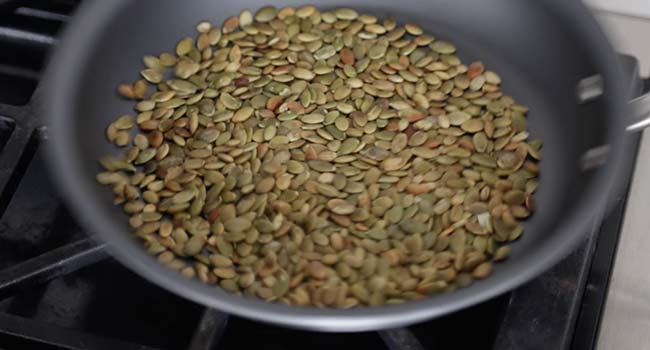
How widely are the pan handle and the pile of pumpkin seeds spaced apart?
9cm

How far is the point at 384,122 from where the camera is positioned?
2.40 ft

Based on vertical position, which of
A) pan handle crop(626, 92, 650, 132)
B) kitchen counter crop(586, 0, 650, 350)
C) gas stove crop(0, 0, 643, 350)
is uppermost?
pan handle crop(626, 92, 650, 132)

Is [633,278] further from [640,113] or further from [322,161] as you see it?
[322,161]

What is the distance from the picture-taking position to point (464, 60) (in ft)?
2.57

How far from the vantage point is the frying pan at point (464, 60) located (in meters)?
0.53

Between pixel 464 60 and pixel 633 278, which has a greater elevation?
pixel 464 60

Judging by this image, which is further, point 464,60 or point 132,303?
point 464,60

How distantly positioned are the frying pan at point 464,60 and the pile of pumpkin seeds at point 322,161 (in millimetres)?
15

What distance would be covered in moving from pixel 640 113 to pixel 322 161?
225 mm

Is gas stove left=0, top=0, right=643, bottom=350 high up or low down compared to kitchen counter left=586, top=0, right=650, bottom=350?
up

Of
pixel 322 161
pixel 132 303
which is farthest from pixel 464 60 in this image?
pixel 132 303

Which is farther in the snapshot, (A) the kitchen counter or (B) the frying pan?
(A) the kitchen counter

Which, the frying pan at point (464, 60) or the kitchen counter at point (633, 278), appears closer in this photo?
the frying pan at point (464, 60)

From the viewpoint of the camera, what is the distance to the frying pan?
1.74 feet
